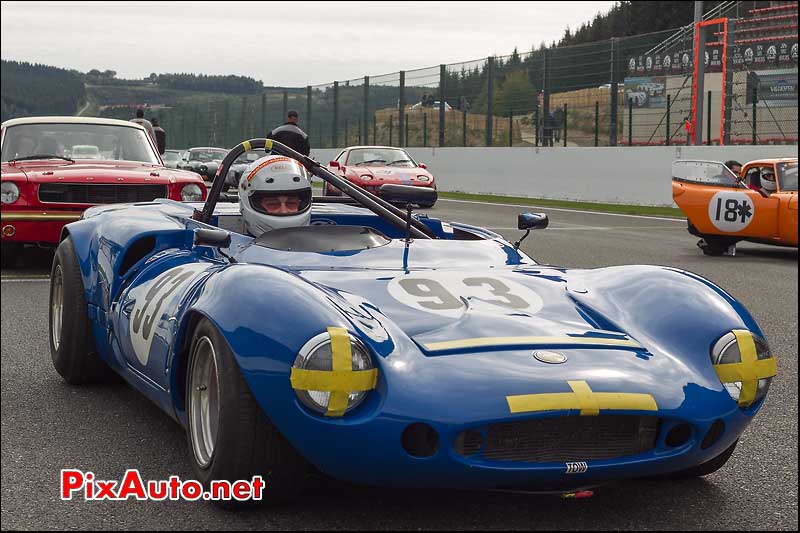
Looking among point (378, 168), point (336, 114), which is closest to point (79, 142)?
point (378, 168)

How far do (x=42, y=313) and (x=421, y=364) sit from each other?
4.82 meters

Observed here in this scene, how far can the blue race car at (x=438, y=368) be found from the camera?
309 centimetres

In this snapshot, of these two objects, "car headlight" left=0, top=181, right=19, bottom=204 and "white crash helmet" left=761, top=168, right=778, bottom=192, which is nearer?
"car headlight" left=0, top=181, right=19, bottom=204

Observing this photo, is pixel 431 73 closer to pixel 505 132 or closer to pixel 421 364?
pixel 505 132

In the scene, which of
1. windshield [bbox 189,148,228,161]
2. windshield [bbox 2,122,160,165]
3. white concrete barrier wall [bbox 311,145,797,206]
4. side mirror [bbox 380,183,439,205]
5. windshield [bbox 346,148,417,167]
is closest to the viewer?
side mirror [bbox 380,183,439,205]

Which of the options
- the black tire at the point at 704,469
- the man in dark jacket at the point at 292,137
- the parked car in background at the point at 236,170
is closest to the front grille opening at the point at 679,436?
the black tire at the point at 704,469

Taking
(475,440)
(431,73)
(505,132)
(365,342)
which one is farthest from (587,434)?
(431,73)

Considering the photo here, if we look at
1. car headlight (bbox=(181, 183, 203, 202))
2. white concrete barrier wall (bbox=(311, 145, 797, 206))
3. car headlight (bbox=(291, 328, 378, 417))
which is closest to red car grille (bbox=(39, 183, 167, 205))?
car headlight (bbox=(181, 183, 203, 202))

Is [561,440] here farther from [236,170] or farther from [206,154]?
[206,154]

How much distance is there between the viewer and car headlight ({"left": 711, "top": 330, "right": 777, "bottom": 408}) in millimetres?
3477

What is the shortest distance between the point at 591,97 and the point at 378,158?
5067 mm

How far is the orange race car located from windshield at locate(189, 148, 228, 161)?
2126 cm

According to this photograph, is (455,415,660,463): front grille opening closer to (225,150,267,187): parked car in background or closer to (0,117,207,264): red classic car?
(225,150,267,187): parked car in background

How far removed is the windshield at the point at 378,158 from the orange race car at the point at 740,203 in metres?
10.6
